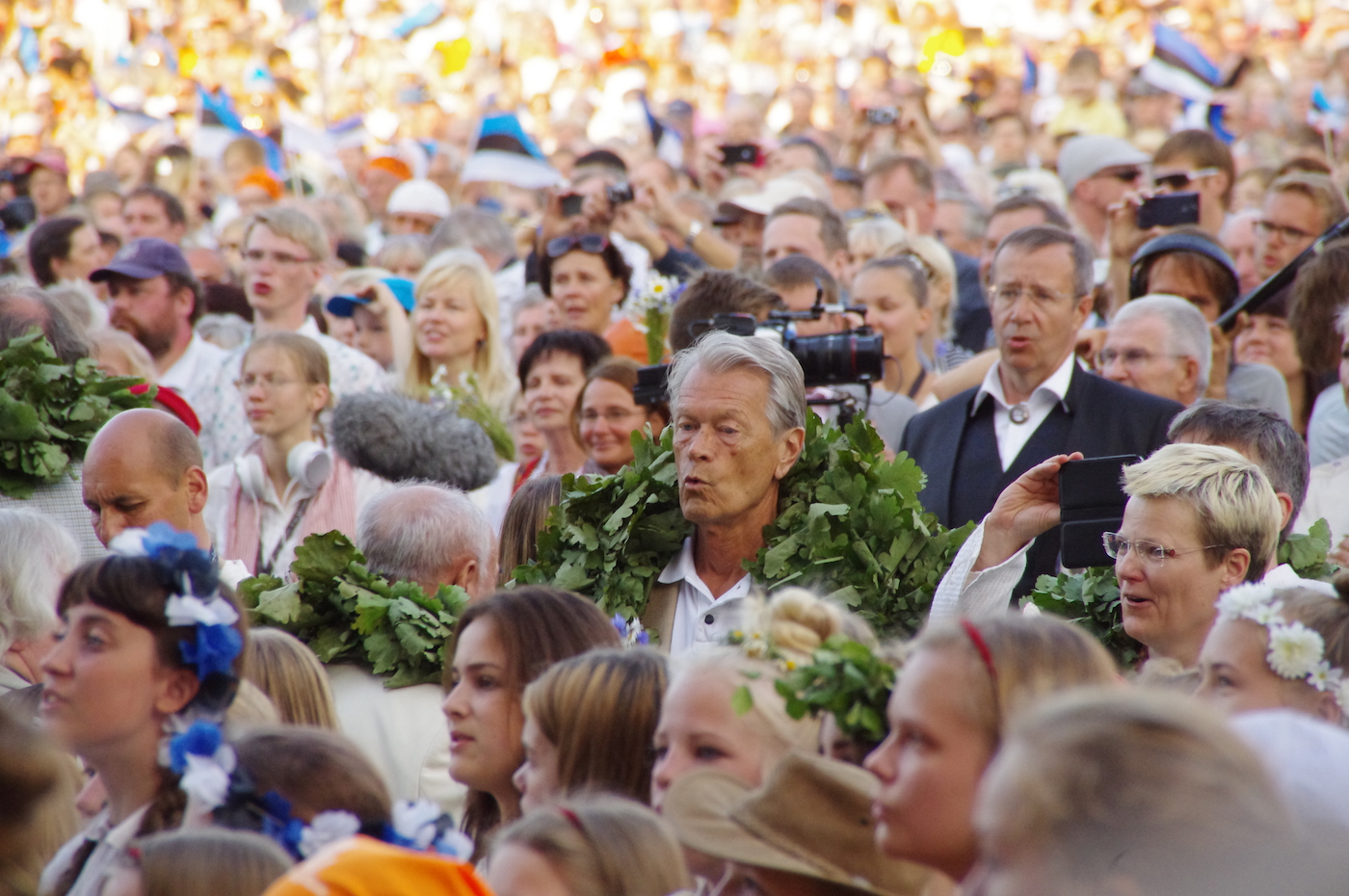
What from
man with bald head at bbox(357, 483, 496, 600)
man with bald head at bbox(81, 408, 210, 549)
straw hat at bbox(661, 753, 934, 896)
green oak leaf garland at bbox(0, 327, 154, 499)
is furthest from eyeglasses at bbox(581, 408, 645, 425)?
straw hat at bbox(661, 753, 934, 896)

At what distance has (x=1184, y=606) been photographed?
3963mm

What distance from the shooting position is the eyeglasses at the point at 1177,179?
27.2 ft

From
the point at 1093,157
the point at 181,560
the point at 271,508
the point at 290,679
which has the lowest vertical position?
the point at 271,508

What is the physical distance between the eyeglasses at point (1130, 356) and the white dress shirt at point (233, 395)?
3310 millimetres

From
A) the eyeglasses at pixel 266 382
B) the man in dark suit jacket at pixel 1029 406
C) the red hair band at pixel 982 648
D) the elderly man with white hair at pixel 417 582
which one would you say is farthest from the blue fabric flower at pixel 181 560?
the eyeglasses at pixel 266 382

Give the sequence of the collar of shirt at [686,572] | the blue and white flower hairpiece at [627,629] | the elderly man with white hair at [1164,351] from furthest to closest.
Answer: the elderly man with white hair at [1164,351]
the collar of shirt at [686,572]
the blue and white flower hairpiece at [627,629]

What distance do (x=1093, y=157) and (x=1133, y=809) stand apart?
336 inches

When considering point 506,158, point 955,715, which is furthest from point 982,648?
point 506,158

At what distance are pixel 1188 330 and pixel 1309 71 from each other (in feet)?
31.4

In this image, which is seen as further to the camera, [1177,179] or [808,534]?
[1177,179]

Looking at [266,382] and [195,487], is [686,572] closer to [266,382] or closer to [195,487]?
[195,487]

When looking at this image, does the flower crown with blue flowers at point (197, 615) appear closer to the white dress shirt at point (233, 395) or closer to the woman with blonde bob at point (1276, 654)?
the woman with blonde bob at point (1276, 654)

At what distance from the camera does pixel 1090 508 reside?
429 centimetres

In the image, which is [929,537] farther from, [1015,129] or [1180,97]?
[1180,97]
